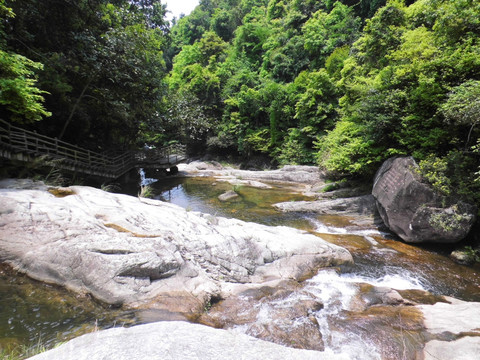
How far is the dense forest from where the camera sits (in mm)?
8141

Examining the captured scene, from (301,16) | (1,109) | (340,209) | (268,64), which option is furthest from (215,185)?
(301,16)

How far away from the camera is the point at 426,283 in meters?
6.54

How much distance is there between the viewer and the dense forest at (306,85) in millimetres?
8141

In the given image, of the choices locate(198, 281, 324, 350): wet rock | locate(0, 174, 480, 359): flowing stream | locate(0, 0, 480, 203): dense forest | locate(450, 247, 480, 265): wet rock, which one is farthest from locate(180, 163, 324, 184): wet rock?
locate(198, 281, 324, 350): wet rock

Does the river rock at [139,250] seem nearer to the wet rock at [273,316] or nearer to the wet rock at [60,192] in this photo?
the wet rock at [60,192]

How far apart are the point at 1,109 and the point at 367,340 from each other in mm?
15078

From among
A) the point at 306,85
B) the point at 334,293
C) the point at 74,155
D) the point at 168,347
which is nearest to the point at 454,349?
the point at 334,293

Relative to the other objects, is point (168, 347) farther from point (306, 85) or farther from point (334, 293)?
point (306, 85)

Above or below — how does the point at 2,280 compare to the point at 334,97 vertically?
below

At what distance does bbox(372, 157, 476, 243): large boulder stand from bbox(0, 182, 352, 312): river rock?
3.02 meters

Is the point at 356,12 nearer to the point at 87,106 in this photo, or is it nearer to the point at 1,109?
the point at 87,106

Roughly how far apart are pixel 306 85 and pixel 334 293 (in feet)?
74.9

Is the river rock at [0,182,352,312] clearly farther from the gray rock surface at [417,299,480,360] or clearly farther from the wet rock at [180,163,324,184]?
the wet rock at [180,163,324,184]

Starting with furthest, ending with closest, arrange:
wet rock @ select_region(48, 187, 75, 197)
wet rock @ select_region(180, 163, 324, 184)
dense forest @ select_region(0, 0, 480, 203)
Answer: wet rock @ select_region(180, 163, 324, 184) < dense forest @ select_region(0, 0, 480, 203) < wet rock @ select_region(48, 187, 75, 197)
